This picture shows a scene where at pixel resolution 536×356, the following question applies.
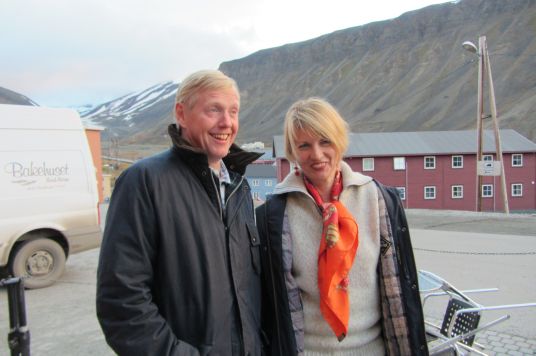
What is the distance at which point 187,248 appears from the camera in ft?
5.43

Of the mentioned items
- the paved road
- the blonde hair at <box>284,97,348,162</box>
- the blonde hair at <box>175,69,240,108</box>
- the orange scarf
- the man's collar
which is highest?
the blonde hair at <box>175,69,240,108</box>

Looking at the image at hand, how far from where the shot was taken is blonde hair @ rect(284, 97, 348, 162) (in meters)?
2.04

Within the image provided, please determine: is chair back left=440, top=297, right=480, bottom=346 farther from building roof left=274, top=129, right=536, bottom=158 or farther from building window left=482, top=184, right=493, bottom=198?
building window left=482, top=184, right=493, bottom=198

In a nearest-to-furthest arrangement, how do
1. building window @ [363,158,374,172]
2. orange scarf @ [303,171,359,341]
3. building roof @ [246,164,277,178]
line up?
orange scarf @ [303,171,359,341] → building window @ [363,158,374,172] → building roof @ [246,164,277,178]

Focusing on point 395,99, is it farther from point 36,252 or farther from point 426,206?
point 36,252

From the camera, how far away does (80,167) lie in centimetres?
679

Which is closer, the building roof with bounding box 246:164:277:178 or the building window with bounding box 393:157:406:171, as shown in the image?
the building window with bounding box 393:157:406:171

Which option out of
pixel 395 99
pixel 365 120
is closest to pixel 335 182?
pixel 365 120

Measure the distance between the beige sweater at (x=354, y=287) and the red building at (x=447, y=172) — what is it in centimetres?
3462

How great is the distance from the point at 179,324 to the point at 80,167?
5.80 metres

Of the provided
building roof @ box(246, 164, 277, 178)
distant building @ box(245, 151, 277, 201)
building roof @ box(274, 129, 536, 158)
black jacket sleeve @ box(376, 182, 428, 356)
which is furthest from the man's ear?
building roof @ box(246, 164, 277, 178)

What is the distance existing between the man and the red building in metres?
34.8


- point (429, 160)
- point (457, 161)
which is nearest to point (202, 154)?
point (429, 160)

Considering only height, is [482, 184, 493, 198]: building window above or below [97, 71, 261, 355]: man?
below
